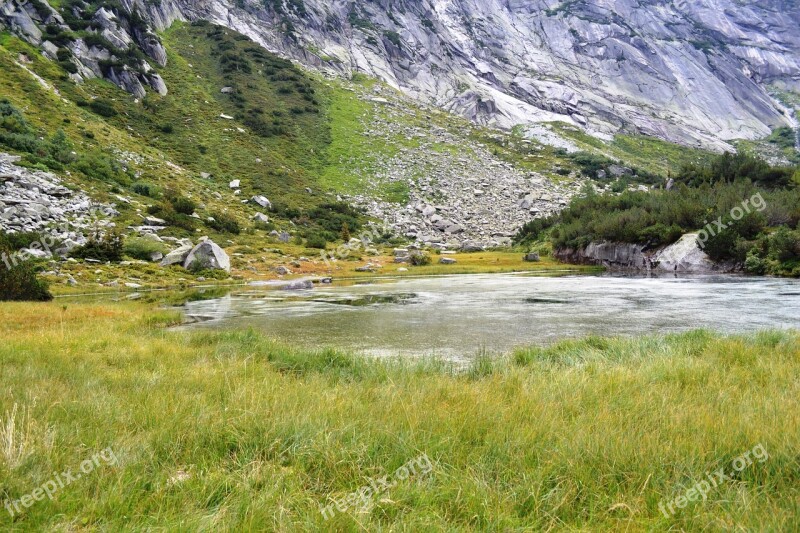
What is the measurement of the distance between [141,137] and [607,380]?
5618 centimetres

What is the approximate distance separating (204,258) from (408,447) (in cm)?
2614

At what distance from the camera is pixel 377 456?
331 cm

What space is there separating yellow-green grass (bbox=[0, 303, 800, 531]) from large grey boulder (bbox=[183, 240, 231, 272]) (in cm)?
2157

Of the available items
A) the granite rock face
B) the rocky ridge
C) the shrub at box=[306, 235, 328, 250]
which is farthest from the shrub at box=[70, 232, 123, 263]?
the granite rock face

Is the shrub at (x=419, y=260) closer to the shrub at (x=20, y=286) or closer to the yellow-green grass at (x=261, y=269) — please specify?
the yellow-green grass at (x=261, y=269)

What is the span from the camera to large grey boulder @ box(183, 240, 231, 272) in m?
26.5

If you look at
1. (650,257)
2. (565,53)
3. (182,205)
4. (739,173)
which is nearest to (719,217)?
(650,257)

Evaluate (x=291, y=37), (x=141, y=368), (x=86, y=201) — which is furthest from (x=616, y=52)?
(x=141, y=368)

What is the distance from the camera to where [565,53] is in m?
170

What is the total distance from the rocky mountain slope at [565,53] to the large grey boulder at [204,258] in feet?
256

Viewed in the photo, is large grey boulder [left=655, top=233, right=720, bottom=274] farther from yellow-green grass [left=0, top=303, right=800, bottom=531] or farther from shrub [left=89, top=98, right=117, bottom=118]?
shrub [left=89, top=98, right=117, bottom=118]

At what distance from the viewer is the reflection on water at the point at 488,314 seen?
34.3 feet

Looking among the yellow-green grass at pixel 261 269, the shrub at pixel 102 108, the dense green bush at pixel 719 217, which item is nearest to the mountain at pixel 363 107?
the shrub at pixel 102 108

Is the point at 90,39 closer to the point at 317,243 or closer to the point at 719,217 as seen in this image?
the point at 317,243
